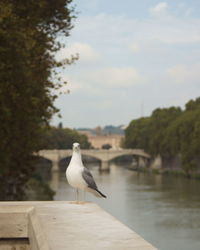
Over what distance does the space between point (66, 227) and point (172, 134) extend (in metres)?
66.0

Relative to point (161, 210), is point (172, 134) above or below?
above

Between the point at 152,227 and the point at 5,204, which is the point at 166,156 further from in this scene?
the point at 5,204

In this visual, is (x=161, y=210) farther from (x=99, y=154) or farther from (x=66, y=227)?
(x=99, y=154)

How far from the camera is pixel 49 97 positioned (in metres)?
17.2

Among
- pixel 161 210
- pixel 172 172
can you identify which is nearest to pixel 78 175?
pixel 161 210

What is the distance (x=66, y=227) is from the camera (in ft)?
14.4

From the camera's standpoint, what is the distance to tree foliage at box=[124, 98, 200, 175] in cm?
6419

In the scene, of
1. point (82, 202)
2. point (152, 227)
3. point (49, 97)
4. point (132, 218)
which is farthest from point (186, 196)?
point (82, 202)

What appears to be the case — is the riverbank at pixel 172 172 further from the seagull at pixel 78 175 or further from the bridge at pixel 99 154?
the seagull at pixel 78 175

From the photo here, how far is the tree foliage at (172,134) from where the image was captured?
6419 centimetres

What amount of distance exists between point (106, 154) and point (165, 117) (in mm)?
21239

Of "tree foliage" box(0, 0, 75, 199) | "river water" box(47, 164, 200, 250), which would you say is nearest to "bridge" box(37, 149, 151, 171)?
"river water" box(47, 164, 200, 250)

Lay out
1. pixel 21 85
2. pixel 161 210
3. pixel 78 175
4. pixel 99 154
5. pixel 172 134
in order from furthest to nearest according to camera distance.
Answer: pixel 99 154
pixel 172 134
pixel 161 210
pixel 21 85
pixel 78 175

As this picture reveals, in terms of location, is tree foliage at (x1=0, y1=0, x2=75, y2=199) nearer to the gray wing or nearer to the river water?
the gray wing
